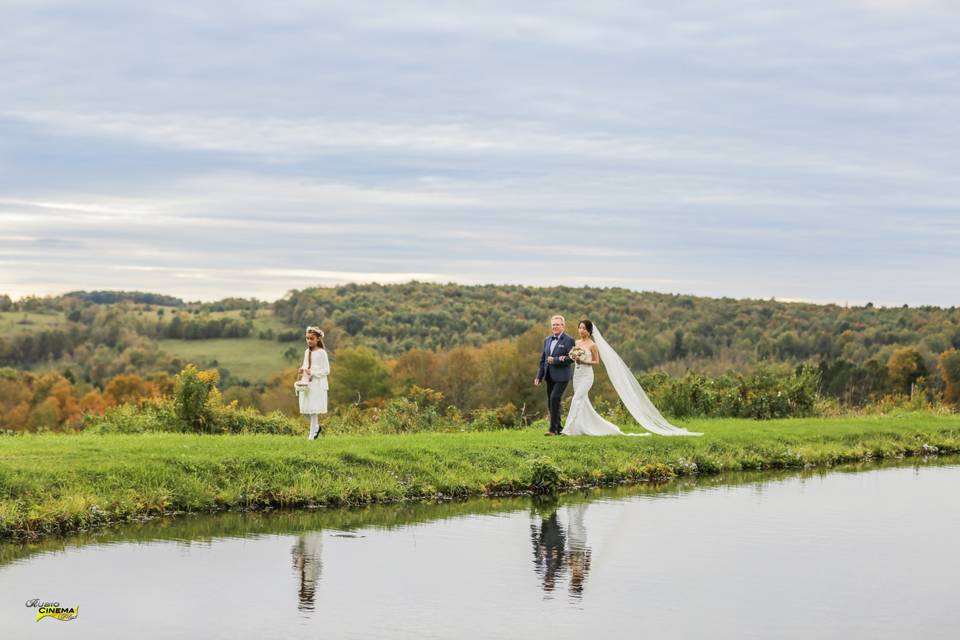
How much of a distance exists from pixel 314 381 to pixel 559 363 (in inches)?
198

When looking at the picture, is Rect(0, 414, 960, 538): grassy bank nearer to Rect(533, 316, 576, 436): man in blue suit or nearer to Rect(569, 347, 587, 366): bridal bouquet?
Rect(533, 316, 576, 436): man in blue suit

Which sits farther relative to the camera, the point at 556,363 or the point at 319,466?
the point at 556,363

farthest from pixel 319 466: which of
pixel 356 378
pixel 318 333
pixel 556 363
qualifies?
pixel 356 378

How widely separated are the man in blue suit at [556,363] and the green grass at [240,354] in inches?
3429

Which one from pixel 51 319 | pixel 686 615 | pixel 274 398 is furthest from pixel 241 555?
pixel 51 319

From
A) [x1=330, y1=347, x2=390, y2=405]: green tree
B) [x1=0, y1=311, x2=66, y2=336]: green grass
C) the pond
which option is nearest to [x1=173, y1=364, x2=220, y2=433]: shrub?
the pond

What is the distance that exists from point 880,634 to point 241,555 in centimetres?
695

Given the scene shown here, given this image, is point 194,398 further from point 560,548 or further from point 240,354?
point 240,354

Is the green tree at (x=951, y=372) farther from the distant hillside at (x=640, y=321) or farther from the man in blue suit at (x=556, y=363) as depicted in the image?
the man in blue suit at (x=556, y=363)

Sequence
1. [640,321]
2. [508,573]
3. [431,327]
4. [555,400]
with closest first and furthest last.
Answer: [508,573] < [555,400] < [640,321] < [431,327]

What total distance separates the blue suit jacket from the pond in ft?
19.0

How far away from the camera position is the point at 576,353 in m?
24.0

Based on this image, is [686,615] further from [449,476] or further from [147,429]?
[147,429]

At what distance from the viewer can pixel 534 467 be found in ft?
66.3
